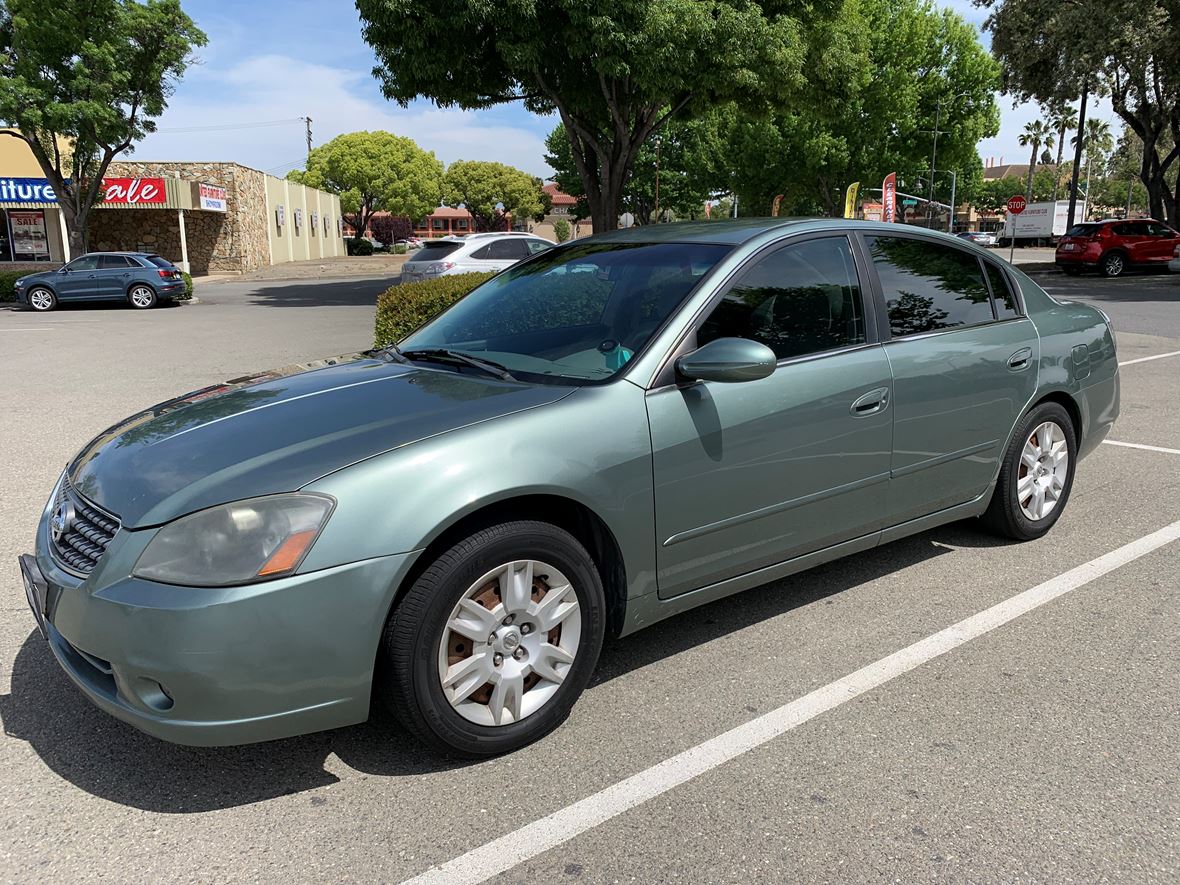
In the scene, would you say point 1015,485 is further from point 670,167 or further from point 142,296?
point 670,167

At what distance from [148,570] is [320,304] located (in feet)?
71.3

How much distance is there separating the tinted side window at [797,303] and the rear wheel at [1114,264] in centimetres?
2763

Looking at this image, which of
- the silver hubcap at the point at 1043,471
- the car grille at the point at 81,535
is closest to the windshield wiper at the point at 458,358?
the car grille at the point at 81,535

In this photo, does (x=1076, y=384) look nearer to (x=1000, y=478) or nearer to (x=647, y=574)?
(x=1000, y=478)

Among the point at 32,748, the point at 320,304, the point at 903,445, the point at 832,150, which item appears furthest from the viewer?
the point at 832,150

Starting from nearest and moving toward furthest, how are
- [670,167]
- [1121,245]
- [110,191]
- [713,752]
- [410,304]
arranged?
1. [713,752]
2. [410,304]
3. [1121,245]
4. [110,191]
5. [670,167]

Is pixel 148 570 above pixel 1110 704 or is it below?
above

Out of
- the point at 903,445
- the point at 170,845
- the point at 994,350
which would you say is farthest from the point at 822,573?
the point at 170,845

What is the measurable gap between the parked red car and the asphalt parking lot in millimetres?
26525

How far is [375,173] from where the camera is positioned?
70750 mm

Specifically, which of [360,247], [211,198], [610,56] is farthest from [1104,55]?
[360,247]

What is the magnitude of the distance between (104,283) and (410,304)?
684 inches

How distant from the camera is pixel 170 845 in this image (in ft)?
8.04

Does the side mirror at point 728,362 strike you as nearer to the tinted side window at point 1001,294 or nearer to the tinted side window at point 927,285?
the tinted side window at point 927,285
